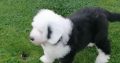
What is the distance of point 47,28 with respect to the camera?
13.6ft

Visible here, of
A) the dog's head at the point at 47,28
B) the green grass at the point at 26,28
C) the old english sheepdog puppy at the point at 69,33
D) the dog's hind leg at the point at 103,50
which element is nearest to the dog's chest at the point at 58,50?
the old english sheepdog puppy at the point at 69,33

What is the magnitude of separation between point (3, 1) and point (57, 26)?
2846mm

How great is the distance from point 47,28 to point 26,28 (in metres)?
1.90

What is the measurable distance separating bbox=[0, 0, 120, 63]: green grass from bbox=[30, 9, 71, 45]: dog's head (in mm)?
1157

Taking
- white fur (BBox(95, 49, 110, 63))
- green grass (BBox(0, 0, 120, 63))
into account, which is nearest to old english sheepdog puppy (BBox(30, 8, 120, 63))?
white fur (BBox(95, 49, 110, 63))

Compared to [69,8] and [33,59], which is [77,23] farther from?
[69,8]

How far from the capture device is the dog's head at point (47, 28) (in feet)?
13.6

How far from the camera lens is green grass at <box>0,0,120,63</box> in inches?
213

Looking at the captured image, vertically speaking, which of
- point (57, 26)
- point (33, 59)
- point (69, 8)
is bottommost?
point (33, 59)

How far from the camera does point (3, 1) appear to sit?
6.76 metres

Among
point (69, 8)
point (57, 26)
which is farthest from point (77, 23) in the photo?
point (69, 8)

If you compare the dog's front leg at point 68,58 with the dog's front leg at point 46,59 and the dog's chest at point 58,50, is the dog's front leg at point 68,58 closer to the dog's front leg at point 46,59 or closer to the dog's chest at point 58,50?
the dog's chest at point 58,50

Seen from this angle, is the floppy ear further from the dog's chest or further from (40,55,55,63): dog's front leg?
(40,55,55,63): dog's front leg

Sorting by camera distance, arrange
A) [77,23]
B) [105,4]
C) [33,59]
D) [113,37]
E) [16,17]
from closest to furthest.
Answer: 1. [77,23]
2. [33,59]
3. [113,37]
4. [16,17]
5. [105,4]
